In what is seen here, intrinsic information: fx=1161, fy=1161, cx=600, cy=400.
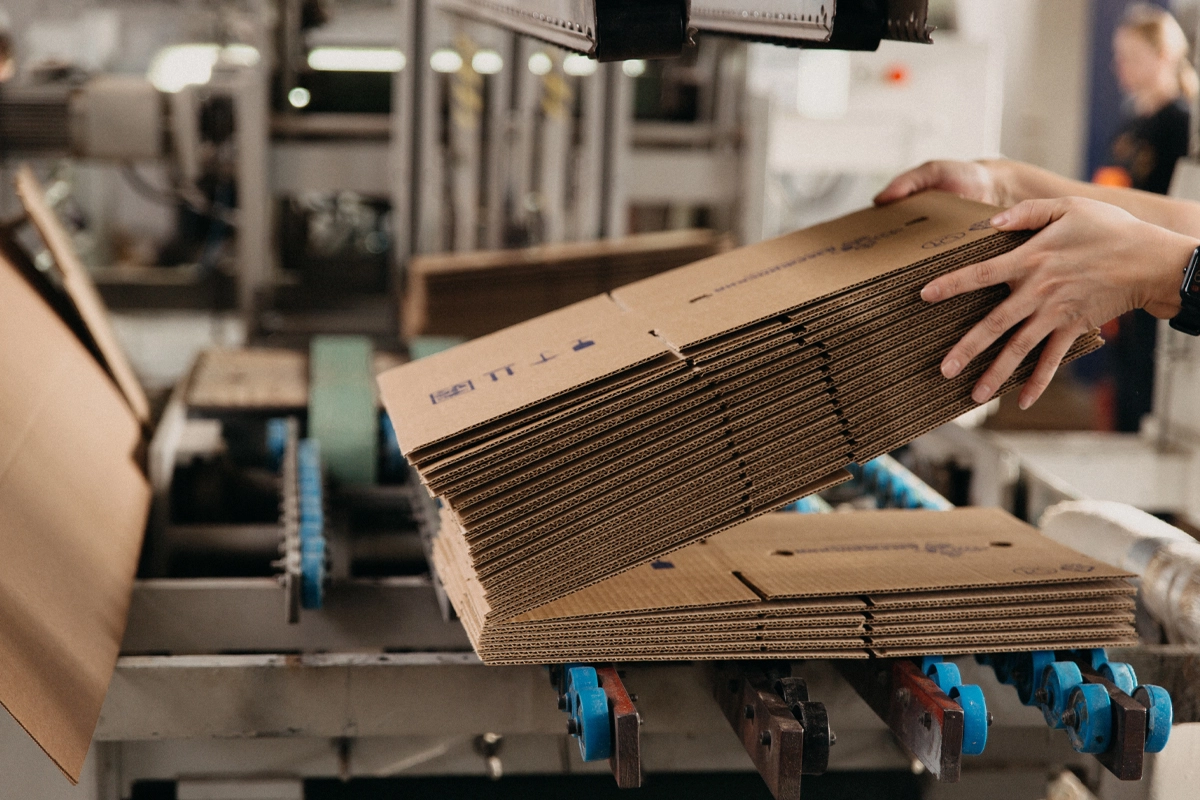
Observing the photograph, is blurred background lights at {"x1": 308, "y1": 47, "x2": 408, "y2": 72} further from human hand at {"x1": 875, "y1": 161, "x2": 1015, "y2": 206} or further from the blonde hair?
the blonde hair

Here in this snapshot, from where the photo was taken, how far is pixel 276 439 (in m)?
2.43

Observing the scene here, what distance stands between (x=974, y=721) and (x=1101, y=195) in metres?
0.82

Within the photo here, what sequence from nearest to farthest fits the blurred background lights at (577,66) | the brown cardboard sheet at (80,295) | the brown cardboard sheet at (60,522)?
the brown cardboard sheet at (60,522), the brown cardboard sheet at (80,295), the blurred background lights at (577,66)

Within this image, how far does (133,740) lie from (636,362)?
822 millimetres

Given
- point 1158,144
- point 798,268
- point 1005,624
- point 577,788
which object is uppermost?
point 1158,144

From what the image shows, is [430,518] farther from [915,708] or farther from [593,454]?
[915,708]

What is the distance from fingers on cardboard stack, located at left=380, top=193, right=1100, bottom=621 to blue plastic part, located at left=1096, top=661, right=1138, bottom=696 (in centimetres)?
33

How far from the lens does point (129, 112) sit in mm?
3232

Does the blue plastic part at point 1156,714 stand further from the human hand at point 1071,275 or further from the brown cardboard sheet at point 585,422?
the brown cardboard sheet at point 585,422

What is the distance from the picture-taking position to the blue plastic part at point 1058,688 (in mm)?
1261

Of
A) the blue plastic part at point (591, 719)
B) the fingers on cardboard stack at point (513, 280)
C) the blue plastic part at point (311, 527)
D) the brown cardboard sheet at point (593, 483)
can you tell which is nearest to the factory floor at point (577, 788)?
the blue plastic part at point (311, 527)

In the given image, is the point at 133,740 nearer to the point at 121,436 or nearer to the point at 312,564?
the point at 312,564

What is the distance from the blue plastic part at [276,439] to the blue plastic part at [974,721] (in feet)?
5.07

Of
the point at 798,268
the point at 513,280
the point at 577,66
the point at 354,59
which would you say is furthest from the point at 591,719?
the point at 354,59
